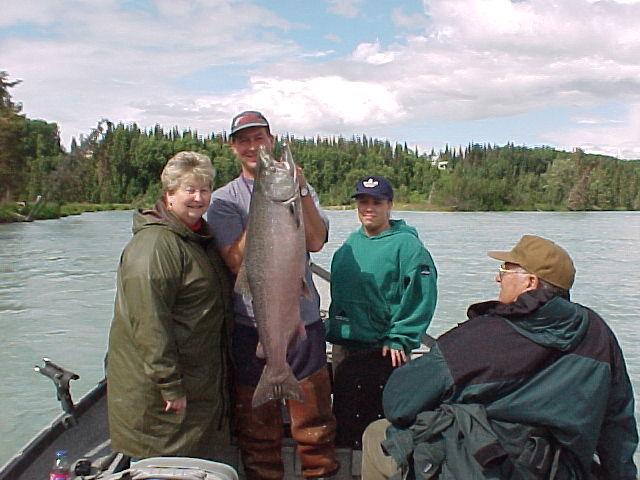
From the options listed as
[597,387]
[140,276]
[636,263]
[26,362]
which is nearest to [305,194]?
[140,276]

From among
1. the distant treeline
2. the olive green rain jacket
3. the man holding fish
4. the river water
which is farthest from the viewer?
the distant treeline

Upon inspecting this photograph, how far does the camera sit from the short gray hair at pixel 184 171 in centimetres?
257

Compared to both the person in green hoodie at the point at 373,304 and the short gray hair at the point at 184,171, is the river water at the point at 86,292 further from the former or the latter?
the short gray hair at the point at 184,171

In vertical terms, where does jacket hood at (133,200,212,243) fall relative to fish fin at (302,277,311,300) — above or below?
above

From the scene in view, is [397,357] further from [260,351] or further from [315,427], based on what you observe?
[260,351]

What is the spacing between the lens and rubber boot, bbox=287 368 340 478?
9.78 ft

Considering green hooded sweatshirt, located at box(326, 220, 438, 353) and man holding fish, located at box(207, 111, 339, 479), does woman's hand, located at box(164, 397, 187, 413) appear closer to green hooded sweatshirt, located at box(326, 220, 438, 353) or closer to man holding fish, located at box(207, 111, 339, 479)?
man holding fish, located at box(207, 111, 339, 479)

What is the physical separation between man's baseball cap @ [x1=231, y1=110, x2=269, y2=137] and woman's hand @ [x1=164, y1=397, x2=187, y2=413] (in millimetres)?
1086

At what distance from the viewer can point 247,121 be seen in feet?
9.26

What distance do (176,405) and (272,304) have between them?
1.69 ft

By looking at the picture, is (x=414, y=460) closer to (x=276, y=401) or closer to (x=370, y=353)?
(x=276, y=401)

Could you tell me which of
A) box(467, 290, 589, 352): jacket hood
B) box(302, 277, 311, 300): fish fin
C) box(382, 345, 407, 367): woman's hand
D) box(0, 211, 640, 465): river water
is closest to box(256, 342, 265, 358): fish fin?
box(302, 277, 311, 300): fish fin

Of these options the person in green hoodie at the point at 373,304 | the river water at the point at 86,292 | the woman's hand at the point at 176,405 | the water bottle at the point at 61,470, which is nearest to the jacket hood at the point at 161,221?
the woman's hand at the point at 176,405

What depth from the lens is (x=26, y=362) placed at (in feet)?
36.1
